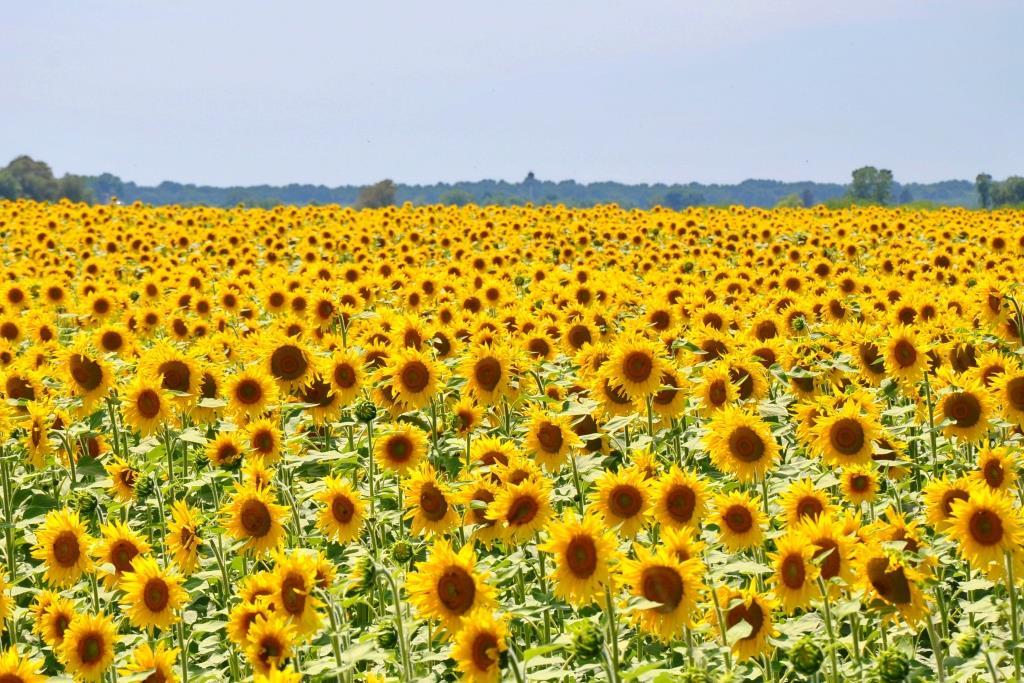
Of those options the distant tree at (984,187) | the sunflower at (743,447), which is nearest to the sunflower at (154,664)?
the sunflower at (743,447)

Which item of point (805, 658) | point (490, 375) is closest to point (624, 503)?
point (805, 658)

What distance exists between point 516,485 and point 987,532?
2.22 metres

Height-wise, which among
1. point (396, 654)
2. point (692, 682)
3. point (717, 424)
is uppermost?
point (717, 424)

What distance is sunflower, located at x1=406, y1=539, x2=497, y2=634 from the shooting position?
4.72 meters

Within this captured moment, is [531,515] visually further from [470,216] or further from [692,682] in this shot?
[470,216]

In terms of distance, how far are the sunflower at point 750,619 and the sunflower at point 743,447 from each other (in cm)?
170

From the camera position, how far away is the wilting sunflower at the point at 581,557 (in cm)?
465

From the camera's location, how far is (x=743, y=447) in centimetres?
659

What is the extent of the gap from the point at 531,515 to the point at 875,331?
5.07 metres

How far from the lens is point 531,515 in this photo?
18.8ft

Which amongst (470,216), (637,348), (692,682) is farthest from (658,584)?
(470,216)

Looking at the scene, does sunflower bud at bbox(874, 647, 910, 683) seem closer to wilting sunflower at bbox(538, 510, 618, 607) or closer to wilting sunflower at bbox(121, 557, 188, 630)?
wilting sunflower at bbox(538, 510, 618, 607)

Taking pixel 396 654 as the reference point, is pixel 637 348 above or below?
above

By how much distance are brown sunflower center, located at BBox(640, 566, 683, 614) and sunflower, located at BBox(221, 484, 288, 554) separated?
232cm
